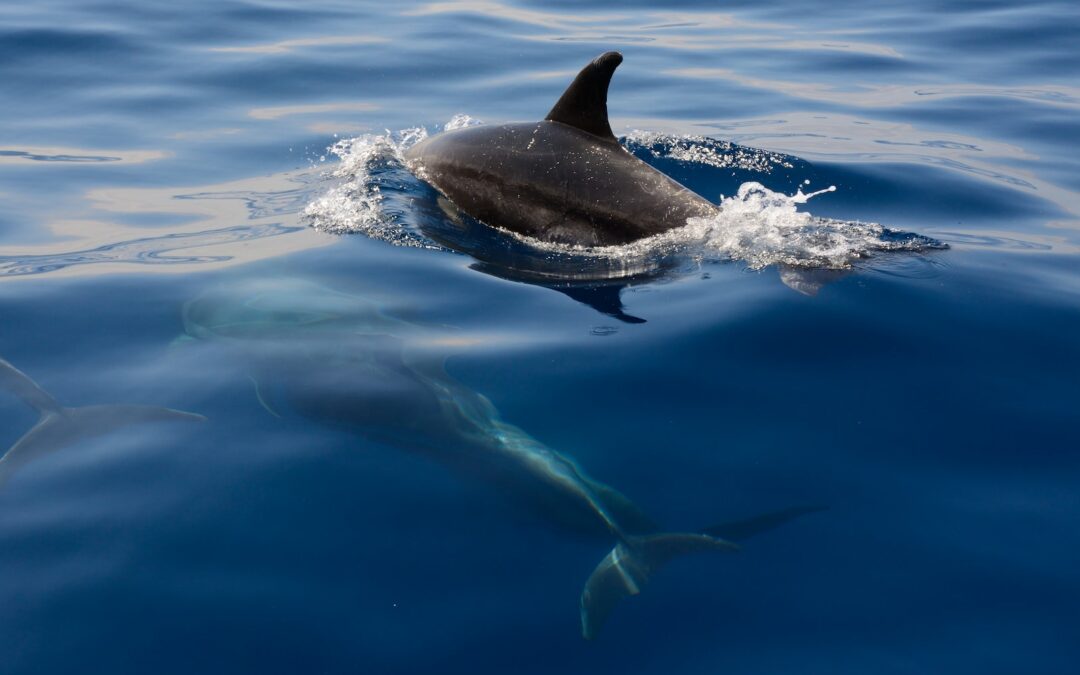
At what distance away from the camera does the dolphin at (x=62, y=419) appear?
5652 millimetres

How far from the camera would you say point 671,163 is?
37.6ft

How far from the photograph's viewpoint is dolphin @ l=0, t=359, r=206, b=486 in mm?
5652

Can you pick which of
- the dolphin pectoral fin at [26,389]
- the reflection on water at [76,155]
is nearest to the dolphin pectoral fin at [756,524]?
the dolphin pectoral fin at [26,389]

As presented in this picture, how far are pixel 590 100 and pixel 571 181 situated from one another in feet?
2.70

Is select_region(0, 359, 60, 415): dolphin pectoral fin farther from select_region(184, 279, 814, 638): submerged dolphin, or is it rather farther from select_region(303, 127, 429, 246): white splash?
select_region(303, 127, 429, 246): white splash

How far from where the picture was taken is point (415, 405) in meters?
6.26

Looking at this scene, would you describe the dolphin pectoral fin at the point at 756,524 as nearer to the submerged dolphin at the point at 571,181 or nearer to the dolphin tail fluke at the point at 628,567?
the dolphin tail fluke at the point at 628,567

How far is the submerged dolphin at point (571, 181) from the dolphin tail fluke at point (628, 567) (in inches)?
177

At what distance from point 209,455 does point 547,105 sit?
1026 cm

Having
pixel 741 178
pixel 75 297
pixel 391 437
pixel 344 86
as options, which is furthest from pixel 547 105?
pixel 391 437

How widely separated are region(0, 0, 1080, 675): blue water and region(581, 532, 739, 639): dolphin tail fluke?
70 millimetres

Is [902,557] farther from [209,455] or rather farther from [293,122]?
[293,122]

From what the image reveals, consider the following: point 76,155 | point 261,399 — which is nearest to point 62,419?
point 261,399

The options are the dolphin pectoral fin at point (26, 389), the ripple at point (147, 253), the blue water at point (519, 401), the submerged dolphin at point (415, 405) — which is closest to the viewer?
the blue water at point (519, 401)
